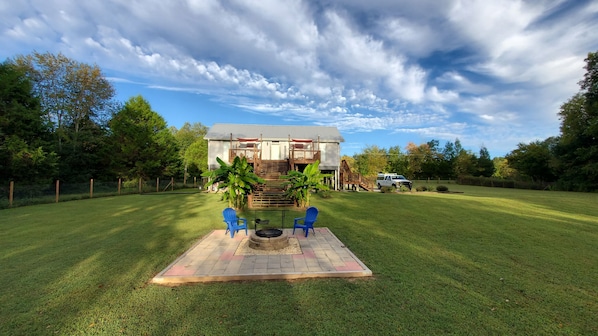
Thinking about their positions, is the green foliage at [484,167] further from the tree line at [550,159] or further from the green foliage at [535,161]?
the green foliage at [535,161]

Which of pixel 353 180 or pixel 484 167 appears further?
pixel 484 167

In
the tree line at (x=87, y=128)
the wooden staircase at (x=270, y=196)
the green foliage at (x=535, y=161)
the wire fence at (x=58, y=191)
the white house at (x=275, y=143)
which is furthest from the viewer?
the green foliage at (x=535, y=161)

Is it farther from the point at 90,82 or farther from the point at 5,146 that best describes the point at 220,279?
the point at 90,82

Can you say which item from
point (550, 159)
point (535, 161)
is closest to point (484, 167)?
point (535, 161)

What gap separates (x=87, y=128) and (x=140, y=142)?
19.2 feet

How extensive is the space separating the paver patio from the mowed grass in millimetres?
212

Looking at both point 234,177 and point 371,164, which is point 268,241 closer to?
point 234,177

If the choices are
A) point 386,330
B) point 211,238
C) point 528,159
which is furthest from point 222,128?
point 528,159

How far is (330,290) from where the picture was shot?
373 cm

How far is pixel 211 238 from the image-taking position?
6590 mm

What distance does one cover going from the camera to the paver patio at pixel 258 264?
4.13 meters

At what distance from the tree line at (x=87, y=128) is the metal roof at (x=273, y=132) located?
10.3 metres

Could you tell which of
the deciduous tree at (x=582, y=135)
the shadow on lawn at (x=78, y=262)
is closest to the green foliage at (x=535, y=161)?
the deciduous tree at (x=582, y=135)

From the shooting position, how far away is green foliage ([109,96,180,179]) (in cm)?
2617
